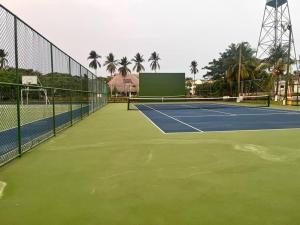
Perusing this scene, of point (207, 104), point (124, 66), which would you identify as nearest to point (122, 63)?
point (124, 66)

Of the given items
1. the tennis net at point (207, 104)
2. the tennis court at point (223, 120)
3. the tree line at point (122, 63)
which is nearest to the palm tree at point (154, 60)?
the tree line at point (122, 63)

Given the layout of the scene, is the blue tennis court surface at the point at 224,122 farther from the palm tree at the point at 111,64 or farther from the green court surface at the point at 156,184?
the palm tree at the point at 111,64

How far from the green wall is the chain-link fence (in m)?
40.5

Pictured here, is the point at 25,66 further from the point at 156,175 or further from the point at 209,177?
the point at 209,177

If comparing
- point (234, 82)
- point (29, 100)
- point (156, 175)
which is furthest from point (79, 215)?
point (234, 82)

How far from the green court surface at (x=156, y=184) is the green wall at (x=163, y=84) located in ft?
162

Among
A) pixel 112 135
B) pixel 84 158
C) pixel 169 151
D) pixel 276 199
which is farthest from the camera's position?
pixel 112 135

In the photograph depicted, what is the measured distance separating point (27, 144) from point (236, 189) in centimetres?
543

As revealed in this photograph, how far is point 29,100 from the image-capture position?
13820 millimetres

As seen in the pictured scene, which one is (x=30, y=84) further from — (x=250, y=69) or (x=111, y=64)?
(x=111, y=64)

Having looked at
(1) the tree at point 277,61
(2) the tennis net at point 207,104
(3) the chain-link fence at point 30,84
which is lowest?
(2) the tennis net at point 207,104

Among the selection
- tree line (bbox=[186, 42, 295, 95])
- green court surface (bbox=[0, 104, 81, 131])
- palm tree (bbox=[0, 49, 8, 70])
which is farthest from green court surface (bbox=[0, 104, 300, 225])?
tree line (bbox=[186, 42, 295, 95])

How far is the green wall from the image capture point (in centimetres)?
5866

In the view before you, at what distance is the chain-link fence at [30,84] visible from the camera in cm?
776
